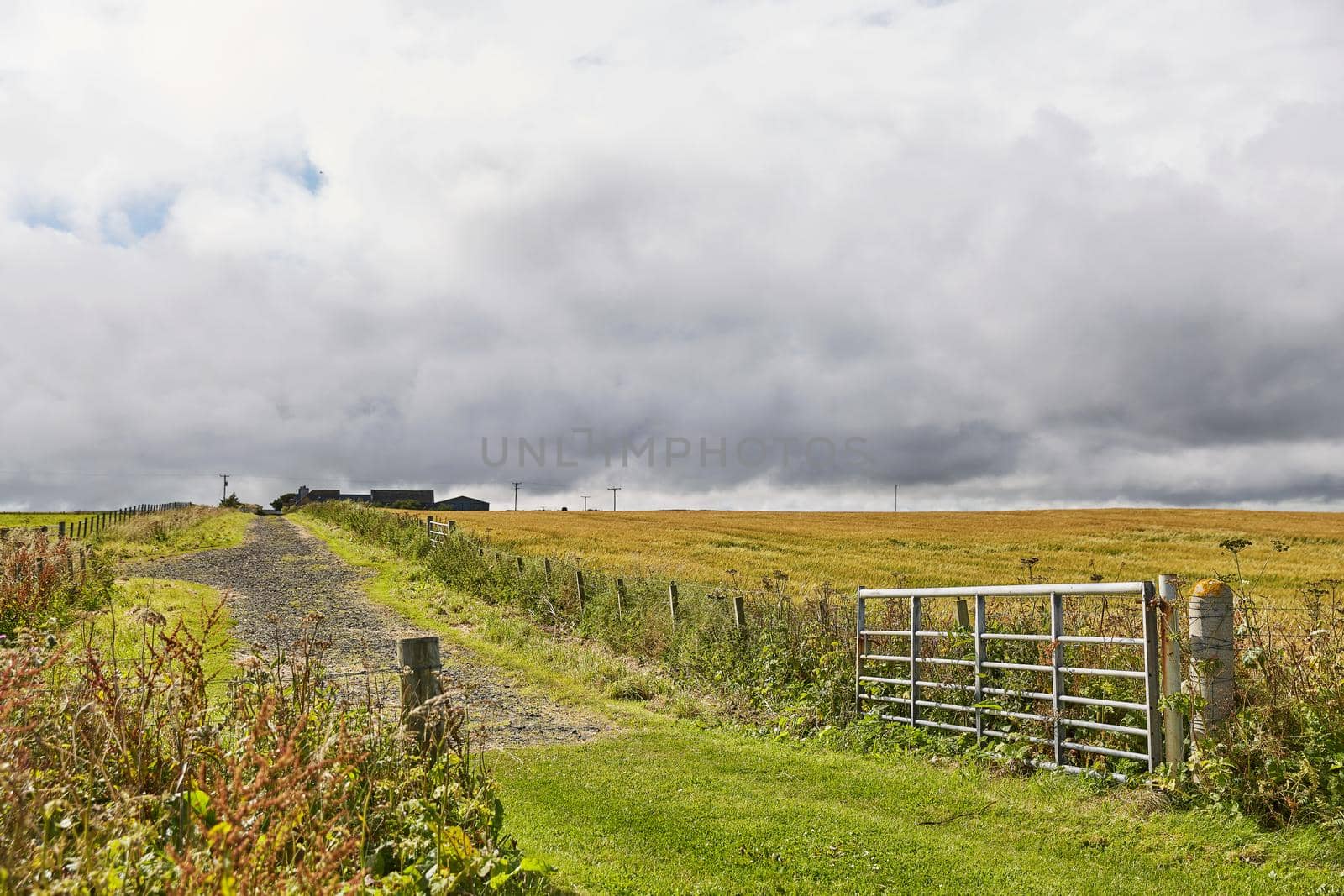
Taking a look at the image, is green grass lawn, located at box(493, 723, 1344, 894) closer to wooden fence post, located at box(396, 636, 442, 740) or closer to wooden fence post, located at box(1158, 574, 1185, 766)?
wooden fence post, located at box(1158, 574, 1185, 766)

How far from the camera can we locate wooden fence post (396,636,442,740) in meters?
5.08

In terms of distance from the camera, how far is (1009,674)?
8.79 meters

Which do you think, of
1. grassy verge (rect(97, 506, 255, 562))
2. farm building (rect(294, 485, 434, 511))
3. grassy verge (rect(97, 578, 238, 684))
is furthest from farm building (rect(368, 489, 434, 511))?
grassy verge (rect(97, 578, 238, 684))

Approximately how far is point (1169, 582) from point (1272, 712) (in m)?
1.17

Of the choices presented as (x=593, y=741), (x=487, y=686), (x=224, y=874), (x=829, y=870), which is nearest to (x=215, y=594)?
(x=487, y=686)

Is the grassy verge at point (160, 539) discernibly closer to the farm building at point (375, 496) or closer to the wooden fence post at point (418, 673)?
the wooden fence post at point (418, 673)

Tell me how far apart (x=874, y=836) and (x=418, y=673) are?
3526 millimetres

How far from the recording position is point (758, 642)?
1206 cm

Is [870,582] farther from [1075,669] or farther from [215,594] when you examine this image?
[1075,669]

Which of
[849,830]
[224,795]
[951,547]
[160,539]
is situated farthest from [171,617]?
[951,547]

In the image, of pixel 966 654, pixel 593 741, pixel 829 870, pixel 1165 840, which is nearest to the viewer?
pixel 829 870

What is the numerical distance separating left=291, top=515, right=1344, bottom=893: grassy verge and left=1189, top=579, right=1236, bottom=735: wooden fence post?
2.48 ft

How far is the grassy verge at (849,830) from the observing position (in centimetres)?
576

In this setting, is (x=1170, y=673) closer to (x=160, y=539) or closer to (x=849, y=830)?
(x=849, y=830)
